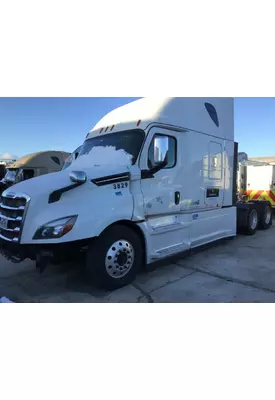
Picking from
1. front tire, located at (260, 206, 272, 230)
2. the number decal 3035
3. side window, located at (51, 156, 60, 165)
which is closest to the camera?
the number decal 3035

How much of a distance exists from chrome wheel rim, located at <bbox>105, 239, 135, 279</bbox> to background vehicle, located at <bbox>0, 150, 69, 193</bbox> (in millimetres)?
11801

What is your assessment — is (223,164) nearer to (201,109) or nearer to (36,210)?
(201,109)

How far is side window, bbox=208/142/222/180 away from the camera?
6.11m

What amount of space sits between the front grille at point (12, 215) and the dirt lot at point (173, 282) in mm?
988

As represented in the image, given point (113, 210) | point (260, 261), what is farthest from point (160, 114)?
point (260, 261)

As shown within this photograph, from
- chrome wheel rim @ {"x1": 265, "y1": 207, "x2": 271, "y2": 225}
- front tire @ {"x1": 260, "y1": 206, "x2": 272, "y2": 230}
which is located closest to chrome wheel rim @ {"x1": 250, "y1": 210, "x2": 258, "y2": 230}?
front tire @ {"x1": 260, "y1": 206, "x2": 272, "y2": 230}

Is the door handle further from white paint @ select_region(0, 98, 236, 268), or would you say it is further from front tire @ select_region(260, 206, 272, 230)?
front tire @ select_region(260, 206, 272, 230)

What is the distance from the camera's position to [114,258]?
4.20 meters

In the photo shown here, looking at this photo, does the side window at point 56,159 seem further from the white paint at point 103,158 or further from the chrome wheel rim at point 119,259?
the chrome wheel rim at point 119,259

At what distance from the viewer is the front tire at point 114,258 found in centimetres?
403

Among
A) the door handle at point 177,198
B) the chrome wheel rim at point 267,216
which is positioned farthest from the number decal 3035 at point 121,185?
the chrome wheel rim at point 267,216

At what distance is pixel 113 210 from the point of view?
4.14 m

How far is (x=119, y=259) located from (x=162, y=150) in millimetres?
2019

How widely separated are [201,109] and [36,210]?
13.0 feet
